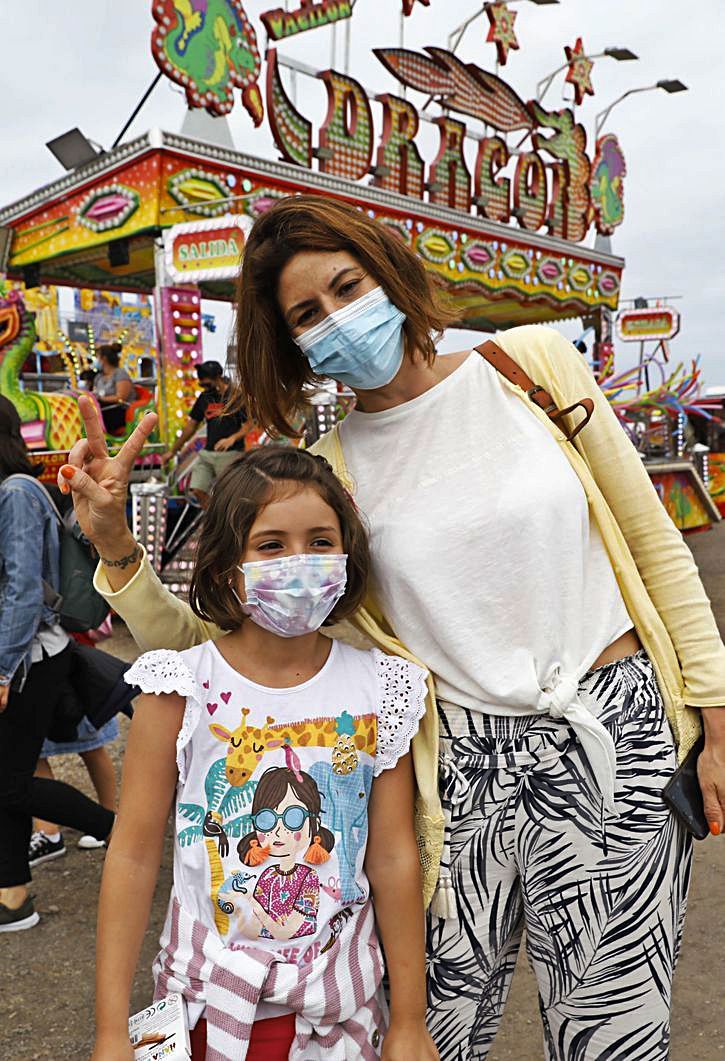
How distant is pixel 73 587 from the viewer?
2988 mm

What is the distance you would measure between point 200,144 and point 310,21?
323cm

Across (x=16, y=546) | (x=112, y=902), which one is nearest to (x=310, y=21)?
(x=16, y=546)

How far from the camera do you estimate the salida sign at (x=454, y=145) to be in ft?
33.6

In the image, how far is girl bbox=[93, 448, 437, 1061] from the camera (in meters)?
1.29

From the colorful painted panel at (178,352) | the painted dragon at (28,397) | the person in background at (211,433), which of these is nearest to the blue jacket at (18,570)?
the person in background at (211,433)

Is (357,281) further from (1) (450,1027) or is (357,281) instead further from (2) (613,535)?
(1) (450,1027)

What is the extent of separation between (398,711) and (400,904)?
1.01ft

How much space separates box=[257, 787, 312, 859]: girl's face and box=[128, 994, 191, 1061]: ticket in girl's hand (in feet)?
0.81

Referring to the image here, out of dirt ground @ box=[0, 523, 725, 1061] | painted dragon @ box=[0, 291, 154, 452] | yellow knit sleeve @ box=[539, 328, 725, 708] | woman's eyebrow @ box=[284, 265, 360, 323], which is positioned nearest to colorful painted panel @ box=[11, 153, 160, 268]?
painted dragon @ box=[0, 291, 154, 452]

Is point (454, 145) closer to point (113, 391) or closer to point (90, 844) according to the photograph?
point (113, 391)

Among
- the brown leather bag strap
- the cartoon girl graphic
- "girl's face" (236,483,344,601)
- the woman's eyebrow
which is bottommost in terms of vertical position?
the cartoon girl graphic

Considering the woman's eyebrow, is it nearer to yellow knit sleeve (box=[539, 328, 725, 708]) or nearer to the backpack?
yellow knit sleeve (box=[539, 328, 725, 708])

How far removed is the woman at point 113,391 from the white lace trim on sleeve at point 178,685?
26.1ft

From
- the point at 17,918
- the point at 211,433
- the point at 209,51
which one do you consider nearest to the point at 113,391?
the point at 211,433
